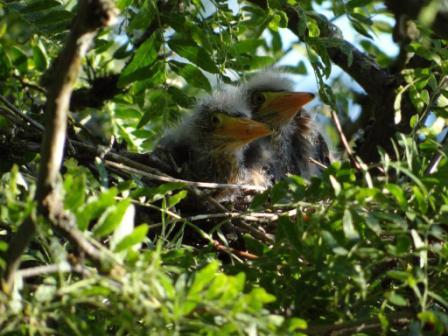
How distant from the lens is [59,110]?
1.14m

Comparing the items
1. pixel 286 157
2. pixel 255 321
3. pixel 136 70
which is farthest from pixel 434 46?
pixel 255 321

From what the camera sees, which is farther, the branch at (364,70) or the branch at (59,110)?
the branch at (364,70)

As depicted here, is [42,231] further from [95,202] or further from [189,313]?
[189,313]

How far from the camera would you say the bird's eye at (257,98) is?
3.25 meters

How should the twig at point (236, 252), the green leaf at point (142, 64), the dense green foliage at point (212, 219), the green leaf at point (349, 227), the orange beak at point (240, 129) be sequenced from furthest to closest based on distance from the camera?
the orange beak at point (240, 129)
the green leaf at point (142, 64)
the twig at point (236, 252)
the green leaf at point (349, 227)
the dense green foliage at point (212, 219)

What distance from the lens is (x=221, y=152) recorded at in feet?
9.29

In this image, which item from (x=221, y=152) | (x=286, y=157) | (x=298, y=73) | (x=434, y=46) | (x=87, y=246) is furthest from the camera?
(x=298, y=73)

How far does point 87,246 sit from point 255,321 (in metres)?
0.27

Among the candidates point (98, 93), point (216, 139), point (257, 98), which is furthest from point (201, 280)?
point (257, 98)

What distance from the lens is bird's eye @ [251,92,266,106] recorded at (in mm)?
3247

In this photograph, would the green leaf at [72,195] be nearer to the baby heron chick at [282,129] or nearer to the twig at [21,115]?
the twig at [21,115]

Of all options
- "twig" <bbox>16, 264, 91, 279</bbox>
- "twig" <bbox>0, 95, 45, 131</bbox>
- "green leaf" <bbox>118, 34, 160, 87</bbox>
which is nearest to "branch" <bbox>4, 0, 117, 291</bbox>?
"twig" <bbox>16, 264, 91, 279</bbox>

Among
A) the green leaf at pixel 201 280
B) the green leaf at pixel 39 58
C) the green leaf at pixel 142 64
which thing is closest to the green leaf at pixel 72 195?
the green leaf at pixel 201 280

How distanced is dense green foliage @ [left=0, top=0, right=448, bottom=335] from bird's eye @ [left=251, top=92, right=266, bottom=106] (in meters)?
0.58
